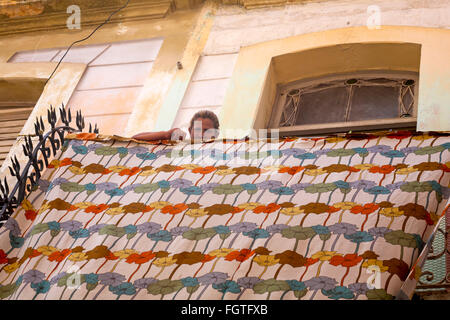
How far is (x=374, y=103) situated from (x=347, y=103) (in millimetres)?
291

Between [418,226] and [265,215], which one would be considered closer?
[418,226]

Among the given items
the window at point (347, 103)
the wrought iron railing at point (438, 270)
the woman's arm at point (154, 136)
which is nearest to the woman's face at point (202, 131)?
the woman's arm at point (154, 136)

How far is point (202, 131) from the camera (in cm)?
666

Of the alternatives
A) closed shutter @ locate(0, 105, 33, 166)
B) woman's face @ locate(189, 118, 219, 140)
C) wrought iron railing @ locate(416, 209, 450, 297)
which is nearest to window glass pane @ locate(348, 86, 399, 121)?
A: woman's face @ locate(189, 118, 219, 140)

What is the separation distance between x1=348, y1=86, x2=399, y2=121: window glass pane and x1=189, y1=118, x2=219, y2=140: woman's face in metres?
1.71

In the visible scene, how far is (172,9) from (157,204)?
14.9ft

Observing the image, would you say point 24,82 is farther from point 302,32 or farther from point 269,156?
point 269,156

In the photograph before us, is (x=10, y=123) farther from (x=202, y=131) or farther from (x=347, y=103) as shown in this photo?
(x=347, y=103)

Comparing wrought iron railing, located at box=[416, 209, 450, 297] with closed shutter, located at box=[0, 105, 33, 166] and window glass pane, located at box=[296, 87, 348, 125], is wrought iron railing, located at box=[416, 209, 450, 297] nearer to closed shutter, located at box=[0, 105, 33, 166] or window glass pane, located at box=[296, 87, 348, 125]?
window glass pane, located at box=[296, 87, 348, 125]

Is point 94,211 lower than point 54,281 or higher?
higher

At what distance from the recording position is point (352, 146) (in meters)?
5.64

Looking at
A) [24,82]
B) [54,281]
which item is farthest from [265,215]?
[24,82]

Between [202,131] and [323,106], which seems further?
[323,106]

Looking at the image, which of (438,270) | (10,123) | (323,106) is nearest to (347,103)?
(323,106)
